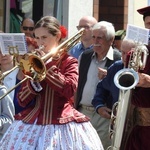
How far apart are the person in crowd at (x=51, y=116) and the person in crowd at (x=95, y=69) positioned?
1.23m

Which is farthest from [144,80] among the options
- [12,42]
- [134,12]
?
[134,12]

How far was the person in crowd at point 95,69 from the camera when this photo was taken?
18.6 feet

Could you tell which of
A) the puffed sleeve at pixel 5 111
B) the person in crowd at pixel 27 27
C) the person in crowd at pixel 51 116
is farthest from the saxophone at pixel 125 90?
the person in crowd at pixel 27 27

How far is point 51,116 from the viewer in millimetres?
4328

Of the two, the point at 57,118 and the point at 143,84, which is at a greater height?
the point at 143,84

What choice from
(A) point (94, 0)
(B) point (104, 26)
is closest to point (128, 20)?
(A) point (94, 0)

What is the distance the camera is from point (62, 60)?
4426 millimetres

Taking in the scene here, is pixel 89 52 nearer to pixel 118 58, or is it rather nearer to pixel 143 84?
pixel 118 58

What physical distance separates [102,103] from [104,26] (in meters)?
0.86

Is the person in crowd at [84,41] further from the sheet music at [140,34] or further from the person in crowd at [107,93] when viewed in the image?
the sheet music at [140,34]

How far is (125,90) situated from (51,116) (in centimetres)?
73

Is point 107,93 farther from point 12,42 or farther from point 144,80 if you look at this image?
point 144,80

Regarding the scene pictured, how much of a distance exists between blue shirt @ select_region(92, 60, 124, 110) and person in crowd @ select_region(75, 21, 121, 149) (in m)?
0.18

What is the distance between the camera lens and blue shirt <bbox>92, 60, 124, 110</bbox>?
5395mm
